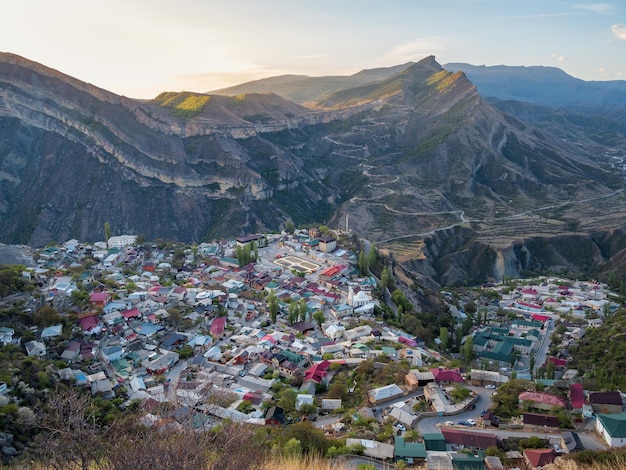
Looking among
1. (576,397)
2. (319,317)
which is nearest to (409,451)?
(576,397)

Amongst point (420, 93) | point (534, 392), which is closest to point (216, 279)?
point (534, 392)

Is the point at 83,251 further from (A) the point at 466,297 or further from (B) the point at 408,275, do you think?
(A) the point at 466,297

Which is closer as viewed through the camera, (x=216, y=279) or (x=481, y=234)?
(x=216, y=279)

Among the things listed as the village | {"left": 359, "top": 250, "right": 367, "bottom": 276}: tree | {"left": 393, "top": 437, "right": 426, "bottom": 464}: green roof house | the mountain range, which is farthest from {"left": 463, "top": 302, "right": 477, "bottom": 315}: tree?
{"left": 393, "top": 437, "right": 426, "bottom": 464}: green roof house

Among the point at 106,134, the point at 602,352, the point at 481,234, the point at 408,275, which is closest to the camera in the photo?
the point at 602,352

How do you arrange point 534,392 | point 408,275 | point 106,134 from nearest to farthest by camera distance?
1. point 534,392
2. point 408,275
3. point 106,134

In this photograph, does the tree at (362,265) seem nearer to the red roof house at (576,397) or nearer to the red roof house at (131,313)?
the red roof house at (131,313)

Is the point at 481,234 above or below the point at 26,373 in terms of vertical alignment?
below
